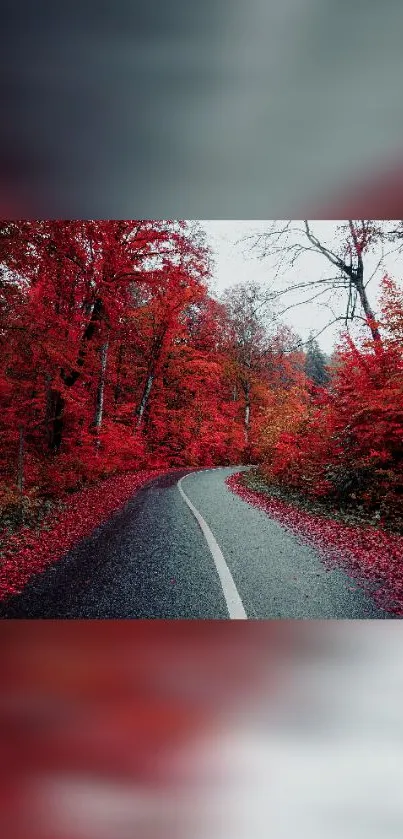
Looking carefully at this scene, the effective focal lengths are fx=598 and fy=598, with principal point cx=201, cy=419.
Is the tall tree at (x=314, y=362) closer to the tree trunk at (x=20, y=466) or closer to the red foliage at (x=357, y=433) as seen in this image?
the red foliage at (x=357, y=433)

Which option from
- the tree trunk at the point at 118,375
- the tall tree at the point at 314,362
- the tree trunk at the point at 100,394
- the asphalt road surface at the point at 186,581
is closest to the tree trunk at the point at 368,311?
the tall tree at the point at 314,362

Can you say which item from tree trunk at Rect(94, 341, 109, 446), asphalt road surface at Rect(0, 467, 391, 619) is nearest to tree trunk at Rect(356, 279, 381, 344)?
asphalt road surface at Rect(0, 467, 391, 619)

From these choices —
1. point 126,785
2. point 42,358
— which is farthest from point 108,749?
point 42,358

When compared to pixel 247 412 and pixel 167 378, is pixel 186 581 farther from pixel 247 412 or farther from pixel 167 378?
pixel 167 378

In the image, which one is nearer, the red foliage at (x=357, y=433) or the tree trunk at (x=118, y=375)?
the red foliage at (x=357, y=433)

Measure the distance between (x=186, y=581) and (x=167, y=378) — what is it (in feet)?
5.29

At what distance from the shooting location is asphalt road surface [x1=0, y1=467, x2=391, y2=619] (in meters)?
3.92

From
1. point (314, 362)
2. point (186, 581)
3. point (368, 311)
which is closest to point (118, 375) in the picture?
point (314, 362)

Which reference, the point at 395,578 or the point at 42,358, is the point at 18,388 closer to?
the point at 42,358

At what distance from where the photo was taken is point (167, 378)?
4738 mm

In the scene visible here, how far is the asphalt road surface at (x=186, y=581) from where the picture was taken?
3.92 m

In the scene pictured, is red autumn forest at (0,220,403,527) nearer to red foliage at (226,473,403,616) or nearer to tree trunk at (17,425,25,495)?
tree trunk at (17,425,25,495)

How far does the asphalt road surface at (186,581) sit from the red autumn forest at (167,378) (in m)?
0.62
